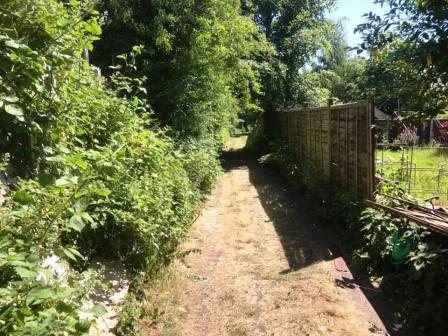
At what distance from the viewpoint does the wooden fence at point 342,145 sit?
19.0 feet

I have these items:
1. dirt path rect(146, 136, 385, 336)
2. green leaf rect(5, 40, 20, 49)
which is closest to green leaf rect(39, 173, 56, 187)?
green leaf rect(5, 40, 20, 49)

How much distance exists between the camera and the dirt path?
3.60m

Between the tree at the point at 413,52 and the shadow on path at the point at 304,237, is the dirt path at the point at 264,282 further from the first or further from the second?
the tree at the point at 413,52

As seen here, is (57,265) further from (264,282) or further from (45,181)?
(264,282)

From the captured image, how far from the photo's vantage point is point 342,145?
23.1ft

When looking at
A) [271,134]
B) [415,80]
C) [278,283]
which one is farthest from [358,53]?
[271,134]

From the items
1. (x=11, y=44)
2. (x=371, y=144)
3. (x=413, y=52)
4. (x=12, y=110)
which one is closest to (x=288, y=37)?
(x=371, y=144)

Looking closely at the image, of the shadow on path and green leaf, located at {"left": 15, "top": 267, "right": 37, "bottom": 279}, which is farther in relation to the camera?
the shadow on path

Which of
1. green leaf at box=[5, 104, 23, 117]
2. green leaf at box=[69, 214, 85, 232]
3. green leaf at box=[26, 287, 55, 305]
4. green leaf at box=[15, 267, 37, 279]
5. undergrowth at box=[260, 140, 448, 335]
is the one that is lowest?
undergrowth at box=[260, 140, 448, 335]

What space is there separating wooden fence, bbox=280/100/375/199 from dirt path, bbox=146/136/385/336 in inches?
38.9

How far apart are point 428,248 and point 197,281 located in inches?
99.1

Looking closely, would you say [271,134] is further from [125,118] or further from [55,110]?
[55,110]

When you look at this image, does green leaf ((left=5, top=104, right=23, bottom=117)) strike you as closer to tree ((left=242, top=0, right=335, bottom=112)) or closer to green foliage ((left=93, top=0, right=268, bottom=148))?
green foliage ((left=93, top=0, right=268, bottom=148))

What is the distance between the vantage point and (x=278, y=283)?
14.8 feet
